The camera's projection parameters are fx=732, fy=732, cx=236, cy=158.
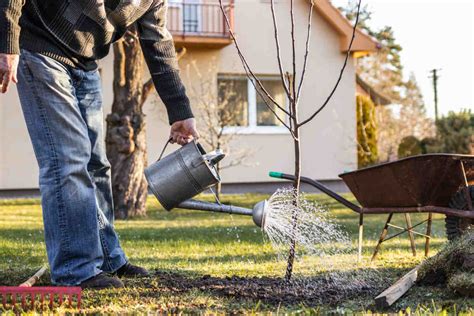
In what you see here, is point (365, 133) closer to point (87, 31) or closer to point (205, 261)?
point (205, 261)

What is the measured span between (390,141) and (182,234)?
1469cm

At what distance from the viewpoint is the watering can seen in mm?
3414

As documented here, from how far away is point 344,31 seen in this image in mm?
15680

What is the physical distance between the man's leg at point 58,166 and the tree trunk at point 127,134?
239 inches

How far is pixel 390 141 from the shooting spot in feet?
69.4

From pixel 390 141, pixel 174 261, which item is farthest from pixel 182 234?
pixel 390 141

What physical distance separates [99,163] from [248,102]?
11.8m

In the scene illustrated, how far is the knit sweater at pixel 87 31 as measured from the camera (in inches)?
119

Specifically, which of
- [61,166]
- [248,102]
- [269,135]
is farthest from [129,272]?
[269,135]

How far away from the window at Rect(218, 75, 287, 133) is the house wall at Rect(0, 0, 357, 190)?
191 mm

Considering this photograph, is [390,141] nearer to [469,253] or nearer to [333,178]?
[333,178]

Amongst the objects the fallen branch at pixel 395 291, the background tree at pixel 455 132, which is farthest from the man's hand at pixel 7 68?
the background tree at pixel 455 132

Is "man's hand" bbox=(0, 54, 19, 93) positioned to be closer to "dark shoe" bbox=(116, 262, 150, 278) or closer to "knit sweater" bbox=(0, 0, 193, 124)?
"knit sweater" bbox=(0, 0, 193, 124)

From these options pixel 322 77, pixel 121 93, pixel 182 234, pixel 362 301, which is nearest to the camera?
pixel 362 301
